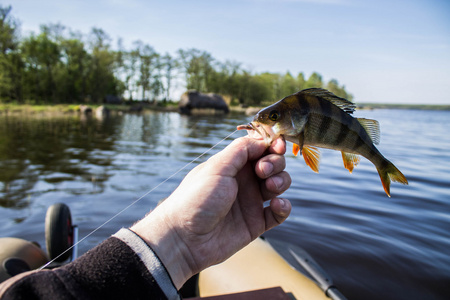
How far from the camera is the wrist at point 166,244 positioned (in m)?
1.89

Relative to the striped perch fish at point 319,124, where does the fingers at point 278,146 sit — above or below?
below

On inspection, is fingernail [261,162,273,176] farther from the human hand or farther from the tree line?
the tree line

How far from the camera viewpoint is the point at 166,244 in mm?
1948

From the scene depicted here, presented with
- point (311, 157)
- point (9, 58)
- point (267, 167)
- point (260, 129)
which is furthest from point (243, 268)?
point (9, 58)

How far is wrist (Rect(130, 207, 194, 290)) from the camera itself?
189cm

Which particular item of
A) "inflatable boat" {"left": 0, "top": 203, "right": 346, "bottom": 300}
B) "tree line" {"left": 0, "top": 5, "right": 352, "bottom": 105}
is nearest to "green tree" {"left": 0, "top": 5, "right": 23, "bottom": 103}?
"tree line" {"left": 0, "top": 5, "right": 352, "bottom": 105}

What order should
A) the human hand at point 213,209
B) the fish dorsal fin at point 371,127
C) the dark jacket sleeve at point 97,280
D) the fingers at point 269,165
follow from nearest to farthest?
the dark jacket sleeve at point 97,280, the human hand at point 213,209, the fish dorsal fin at point 371,127, the fingers at point 269,165

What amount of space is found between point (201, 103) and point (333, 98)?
53060mm

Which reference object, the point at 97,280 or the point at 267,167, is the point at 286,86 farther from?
the point at 97,280

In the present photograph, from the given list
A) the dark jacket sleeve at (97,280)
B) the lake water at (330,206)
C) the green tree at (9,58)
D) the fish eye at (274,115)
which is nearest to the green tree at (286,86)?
the lake water at (330,206)

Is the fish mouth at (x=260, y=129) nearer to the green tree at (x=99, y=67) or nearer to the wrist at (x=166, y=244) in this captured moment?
the wrist at (x=166, y=244)

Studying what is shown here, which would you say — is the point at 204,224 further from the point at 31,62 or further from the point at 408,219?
the point at 31,62

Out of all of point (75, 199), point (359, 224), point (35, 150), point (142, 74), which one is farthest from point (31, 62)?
point (359, 224)

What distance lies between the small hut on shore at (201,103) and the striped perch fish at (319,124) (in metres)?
52.4
